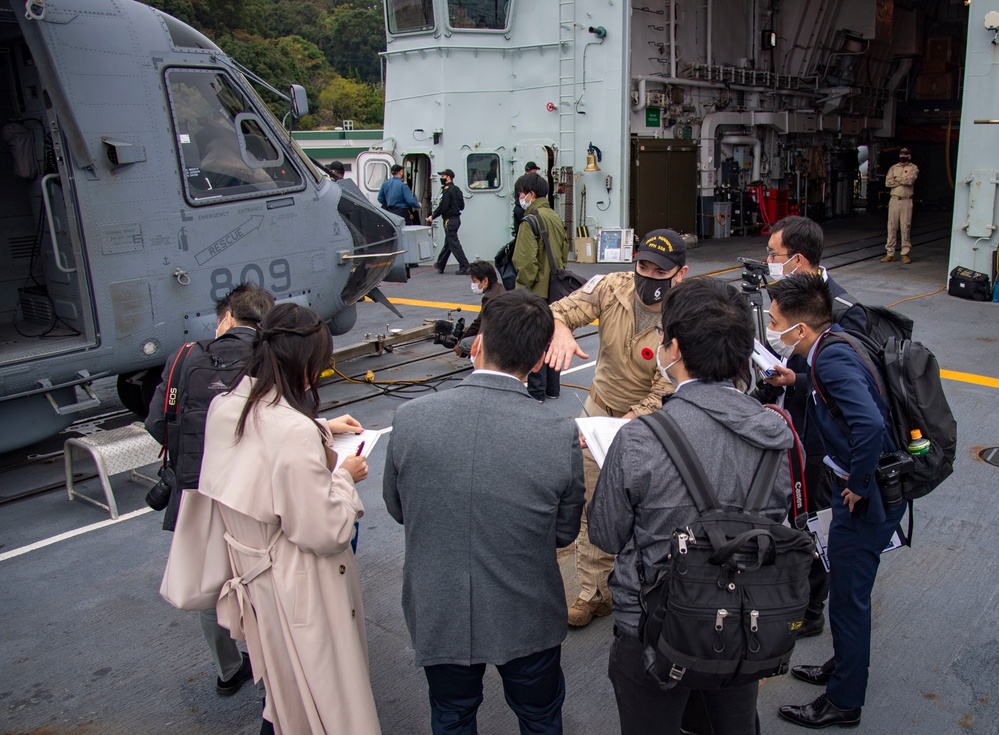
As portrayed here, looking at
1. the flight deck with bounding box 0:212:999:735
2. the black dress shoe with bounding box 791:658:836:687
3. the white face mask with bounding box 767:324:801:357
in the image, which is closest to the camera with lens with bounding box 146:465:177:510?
the flight deck with bounding box 0:212:999:735

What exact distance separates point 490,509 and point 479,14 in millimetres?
15838

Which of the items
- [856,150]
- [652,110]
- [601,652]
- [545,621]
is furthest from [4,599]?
[856,150]

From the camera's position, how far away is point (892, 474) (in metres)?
3.11

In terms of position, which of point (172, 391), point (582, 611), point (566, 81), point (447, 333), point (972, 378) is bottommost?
point (972, 378)

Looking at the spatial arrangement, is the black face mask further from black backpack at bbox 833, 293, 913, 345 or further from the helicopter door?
the helicopter door

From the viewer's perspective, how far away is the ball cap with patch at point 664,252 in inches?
153

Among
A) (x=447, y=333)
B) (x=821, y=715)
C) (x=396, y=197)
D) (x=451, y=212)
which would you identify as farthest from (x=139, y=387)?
(x=451, y=212)

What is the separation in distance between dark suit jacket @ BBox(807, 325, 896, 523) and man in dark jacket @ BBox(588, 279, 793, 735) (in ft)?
2.03

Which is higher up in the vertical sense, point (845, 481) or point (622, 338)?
point (622, 338)

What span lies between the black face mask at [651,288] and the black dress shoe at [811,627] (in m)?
1.76

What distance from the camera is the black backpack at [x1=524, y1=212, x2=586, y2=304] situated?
285 inches

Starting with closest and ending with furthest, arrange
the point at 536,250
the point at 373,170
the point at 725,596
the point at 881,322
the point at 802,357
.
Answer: the point at 725,596, the point at 881,322, the point at 802,357, the point at 536,250, the point at 373,170

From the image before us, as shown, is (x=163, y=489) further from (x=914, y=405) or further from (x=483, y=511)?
(x=914, y=405)

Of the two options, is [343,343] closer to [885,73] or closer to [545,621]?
[545,621]
